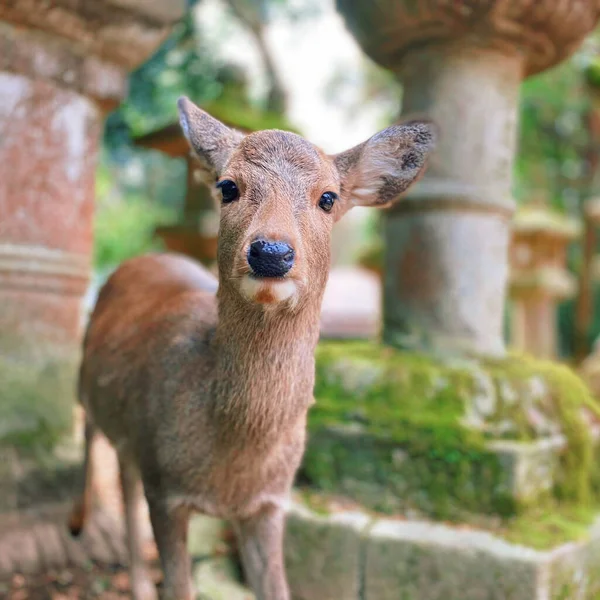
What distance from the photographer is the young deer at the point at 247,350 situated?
5.97 feet

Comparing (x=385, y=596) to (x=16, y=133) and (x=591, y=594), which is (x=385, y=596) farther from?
(x=16, y=133)

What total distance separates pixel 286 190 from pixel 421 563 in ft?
5.50

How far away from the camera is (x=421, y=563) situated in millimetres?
2631

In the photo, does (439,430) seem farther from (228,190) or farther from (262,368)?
(228,190)

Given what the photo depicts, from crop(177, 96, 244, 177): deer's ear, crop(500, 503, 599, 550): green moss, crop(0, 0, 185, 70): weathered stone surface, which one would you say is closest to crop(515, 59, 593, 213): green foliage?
crop(0, 0, 185, 70): weathered stone surface

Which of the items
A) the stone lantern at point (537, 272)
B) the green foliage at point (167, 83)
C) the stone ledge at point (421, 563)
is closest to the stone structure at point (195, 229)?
the green foliage at point (167, 83)

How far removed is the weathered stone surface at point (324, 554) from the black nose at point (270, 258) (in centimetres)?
155

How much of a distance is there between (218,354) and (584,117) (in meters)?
12.2

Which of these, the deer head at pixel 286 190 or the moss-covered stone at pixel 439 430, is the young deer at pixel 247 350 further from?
the moss-covered stone at pixel 439 430

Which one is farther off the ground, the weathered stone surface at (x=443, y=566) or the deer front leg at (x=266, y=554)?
the deer front leg at (x=266, y=554)

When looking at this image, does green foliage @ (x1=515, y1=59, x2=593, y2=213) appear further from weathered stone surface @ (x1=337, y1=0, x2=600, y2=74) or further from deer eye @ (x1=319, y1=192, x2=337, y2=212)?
deer eye @ (x1=319, y1=192, x2=337, y2=212)

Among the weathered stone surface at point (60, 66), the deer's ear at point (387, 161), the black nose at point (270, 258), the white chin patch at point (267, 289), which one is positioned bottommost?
the white chin patch at point (267, 289)

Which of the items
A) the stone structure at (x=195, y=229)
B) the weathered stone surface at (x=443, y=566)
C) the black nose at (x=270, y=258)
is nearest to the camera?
the black nose at (x=270, y=258)

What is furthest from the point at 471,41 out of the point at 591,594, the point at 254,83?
the point at 254,83
